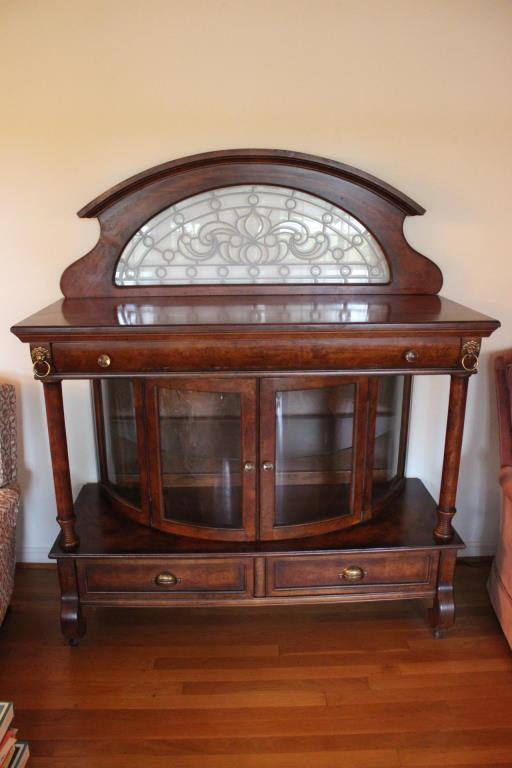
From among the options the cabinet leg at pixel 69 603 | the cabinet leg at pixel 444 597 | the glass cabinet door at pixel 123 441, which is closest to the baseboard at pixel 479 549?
the cabinet leg at pixel 444 597

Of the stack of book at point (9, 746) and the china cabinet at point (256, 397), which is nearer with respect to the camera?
the stack of book at point (9, 746)

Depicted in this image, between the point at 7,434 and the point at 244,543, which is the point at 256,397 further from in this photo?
the point at 7,434

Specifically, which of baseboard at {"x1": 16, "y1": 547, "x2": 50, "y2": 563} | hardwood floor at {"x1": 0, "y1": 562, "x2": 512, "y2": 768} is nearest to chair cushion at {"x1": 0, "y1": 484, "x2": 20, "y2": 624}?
hardwood floor at {"x1": 0, "y1": 562, "x2": 512, "y2": 768}

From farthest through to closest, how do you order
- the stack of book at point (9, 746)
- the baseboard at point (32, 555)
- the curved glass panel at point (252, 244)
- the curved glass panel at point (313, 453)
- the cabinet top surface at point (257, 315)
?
1. the baseboard at point (32, 555)
2. the curved glass panel at point (252, 244)
3. the curved glass panel at point (313, 453)
4. the cabinet top surface at point (257, 315)
5. the stack of book at point (9, 746)

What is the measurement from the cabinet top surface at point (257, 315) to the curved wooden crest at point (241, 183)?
4 cm

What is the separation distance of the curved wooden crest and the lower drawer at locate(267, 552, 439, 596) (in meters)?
0.82

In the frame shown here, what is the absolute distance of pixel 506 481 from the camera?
5.71 ft

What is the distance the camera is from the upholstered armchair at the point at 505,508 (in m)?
1.74

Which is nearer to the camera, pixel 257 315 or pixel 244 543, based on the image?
pixel 257 315

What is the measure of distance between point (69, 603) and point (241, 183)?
137 cm

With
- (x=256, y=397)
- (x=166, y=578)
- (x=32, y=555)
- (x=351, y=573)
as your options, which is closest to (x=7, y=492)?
(x=32, y=555)

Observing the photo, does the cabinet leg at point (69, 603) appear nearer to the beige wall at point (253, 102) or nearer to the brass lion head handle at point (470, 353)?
the beige wall at point (253, 102)

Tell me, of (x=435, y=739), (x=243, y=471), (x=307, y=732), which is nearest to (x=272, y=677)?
(x=307, y=732)

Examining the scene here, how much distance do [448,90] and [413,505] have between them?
1.31 meters
